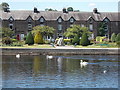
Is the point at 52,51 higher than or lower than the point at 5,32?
lower

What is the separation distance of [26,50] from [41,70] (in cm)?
2018

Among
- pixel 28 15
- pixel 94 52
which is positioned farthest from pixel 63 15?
pixel 94 52

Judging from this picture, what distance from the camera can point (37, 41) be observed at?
2844 inches

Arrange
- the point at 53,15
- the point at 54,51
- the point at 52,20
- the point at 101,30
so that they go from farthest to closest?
the point at 101,30 < the point at 53,15 < the point at 52,20 < the point at 54,51

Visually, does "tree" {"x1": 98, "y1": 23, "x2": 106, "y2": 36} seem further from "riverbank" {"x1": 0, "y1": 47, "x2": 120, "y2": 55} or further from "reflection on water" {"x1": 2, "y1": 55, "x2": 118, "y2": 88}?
"reflection on water" {"x1": 2, "y1": 55, "x2": 118, "y2": 88}

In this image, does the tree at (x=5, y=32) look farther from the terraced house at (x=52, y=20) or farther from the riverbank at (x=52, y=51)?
the riverbank at (x=52, y=51)

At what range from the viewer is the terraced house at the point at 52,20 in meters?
95.5

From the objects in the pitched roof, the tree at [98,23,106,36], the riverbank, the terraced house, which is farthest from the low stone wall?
the pitched roof

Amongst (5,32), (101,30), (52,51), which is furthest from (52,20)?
(52,51)

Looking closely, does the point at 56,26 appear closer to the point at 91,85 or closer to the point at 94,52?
the point at 94,52

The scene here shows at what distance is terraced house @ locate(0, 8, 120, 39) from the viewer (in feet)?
313

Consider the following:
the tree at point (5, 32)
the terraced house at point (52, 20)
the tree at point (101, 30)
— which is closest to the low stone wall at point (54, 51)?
the tree at point (5, 32)

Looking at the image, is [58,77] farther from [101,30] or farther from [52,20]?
[101,30]

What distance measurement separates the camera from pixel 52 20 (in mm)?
95812
